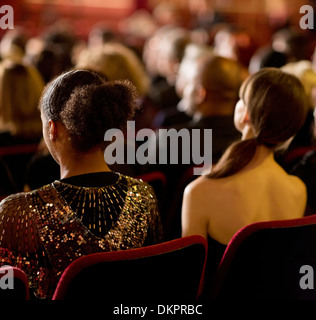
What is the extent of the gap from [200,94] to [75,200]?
Answer: 1.60 meters

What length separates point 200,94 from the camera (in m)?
2.87

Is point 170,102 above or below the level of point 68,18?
below

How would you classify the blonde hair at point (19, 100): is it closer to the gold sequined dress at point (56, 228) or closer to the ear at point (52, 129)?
the ear at point (52, 129)

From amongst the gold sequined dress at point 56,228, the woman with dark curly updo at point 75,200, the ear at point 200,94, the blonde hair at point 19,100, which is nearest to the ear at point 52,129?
the woman with dark curly updo at point 75,200

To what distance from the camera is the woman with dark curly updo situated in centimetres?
136

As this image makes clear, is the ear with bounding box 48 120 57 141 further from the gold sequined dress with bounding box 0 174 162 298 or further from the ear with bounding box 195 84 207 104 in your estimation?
the ear with bounding box 195 84 207 104

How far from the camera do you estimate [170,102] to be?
4.96 metres

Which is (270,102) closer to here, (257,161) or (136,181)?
(257,161)

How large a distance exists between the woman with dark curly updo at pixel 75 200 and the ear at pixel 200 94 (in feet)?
4.50

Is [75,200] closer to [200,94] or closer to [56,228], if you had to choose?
[56,228]

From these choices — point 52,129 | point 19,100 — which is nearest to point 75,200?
point 52,129

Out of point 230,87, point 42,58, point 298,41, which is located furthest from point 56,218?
point 298,41

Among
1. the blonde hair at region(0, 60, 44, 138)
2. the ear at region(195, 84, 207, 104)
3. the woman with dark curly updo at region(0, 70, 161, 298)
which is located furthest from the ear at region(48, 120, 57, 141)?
the blonde hair at region(0, 60, 44, 138)
